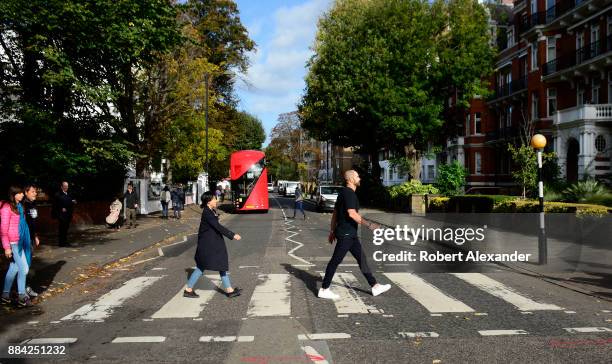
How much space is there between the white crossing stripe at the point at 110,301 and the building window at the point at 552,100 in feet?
109

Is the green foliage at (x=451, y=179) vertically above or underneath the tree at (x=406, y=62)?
underneath

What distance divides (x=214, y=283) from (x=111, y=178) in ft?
56.7

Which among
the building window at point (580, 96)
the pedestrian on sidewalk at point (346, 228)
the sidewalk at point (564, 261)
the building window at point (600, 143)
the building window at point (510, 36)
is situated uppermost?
the building window at point (510, 36)

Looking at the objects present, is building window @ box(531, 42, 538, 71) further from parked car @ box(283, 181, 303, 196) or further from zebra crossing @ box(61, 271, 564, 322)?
parked car @ box(283, 181, 303, 196)

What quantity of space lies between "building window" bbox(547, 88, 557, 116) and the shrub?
19560 millimetres

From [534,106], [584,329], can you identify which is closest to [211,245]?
[584,329]

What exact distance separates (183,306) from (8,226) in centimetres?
271

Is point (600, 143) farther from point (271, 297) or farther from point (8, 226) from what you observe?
point (8, 226)

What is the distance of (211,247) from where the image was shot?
7637 millimetres

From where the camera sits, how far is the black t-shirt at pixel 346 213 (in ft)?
24.0

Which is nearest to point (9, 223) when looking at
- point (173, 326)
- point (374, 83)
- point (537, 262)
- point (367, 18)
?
point (173, 326)

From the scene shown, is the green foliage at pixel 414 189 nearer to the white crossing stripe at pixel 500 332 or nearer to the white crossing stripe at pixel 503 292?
the white crossing stripe at pixel 503 292

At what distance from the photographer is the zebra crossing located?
269 inches

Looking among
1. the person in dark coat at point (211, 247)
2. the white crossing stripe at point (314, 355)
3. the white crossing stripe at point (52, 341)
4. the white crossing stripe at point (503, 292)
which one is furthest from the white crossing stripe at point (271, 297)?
the white crossing stripe at point (503, 292)
